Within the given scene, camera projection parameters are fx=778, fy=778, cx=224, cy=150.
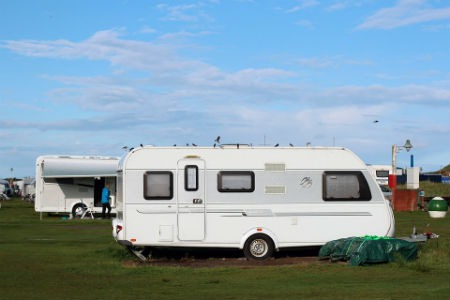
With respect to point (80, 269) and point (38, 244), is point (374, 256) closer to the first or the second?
point (80, 269)

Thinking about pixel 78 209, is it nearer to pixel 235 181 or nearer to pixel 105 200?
pixel 105 200

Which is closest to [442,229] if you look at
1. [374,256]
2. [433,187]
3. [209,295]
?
[374,256]

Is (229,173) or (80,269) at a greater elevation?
(229,173)

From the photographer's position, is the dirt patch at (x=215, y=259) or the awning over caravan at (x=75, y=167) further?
the awning over caravan at (x=75, y=167)

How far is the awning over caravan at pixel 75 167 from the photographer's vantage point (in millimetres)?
38625

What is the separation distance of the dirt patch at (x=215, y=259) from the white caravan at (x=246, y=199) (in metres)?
0.42

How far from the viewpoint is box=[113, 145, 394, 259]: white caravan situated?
18750mm

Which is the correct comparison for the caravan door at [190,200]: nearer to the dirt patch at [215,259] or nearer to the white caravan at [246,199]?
the white caravan at [246,199]

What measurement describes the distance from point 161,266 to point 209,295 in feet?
15.5

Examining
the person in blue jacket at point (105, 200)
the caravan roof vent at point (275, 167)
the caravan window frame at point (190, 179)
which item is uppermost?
the caravan roof vent at point (275, 167)

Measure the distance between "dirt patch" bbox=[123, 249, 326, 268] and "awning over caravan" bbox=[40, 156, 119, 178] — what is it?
62.0 ft

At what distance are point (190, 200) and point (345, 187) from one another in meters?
3.86

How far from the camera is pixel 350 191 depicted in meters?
19.3

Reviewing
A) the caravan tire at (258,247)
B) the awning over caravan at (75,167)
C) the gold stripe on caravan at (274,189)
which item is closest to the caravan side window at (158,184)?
the caravan tire at (258,247)
